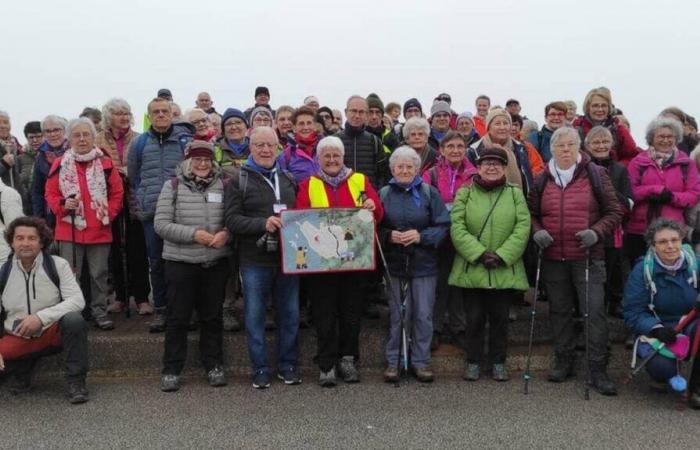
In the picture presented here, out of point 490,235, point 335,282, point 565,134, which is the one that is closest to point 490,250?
point 490,235

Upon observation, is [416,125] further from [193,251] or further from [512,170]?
[193,251]

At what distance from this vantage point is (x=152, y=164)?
6656 mm

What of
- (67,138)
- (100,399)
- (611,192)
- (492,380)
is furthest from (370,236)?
(67,138)

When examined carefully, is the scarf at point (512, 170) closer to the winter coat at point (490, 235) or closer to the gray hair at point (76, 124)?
the winter coat at point (490, 235)

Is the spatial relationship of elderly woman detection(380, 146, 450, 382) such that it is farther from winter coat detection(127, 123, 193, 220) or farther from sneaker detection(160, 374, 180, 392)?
winter coat detection(127, 123, 193, 220)

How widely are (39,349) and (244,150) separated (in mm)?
2792

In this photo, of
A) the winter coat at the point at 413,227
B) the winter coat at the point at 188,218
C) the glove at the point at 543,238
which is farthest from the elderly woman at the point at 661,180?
the winter coat at the point at 188,218

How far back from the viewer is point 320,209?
5.86 m

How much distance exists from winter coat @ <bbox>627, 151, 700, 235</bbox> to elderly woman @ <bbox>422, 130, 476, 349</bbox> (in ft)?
5.88

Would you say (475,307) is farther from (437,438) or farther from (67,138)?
(67,138)

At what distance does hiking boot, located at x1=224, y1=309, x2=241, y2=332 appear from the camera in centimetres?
686

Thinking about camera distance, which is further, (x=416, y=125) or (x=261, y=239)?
(x=416, y=125)

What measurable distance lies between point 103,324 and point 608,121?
610 centimetres

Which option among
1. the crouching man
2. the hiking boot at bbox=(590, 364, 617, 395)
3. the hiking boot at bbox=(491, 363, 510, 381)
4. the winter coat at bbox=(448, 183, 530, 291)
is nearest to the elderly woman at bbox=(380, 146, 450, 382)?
the winter coat at bbox=(448, 183, 530, 291)
